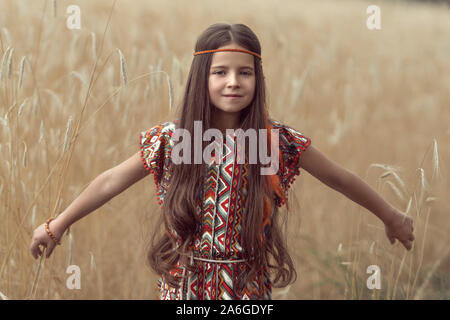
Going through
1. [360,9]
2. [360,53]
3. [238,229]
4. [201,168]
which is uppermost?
[360,9]

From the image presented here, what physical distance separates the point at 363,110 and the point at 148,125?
3.41 feet

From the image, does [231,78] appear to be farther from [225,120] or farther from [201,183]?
[201,183]

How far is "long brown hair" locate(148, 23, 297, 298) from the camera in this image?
983mm

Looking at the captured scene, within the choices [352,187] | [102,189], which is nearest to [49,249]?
[102,189]

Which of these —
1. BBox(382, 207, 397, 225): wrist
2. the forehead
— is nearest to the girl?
the forehead

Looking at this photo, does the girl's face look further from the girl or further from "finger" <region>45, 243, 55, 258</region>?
"finger" <region>45, 243, 55, 258</region>

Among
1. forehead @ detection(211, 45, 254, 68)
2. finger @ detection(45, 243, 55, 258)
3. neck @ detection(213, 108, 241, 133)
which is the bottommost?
finger @ detection(45, 243, 55, 258)

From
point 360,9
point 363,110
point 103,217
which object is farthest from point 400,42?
point 103,217

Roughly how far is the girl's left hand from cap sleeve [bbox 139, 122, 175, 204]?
1.66 feet

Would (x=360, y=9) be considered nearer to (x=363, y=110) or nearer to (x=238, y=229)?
(x=363, y=110)

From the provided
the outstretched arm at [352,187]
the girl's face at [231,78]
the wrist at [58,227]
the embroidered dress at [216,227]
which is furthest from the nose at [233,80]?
the wrist at [58,227]
